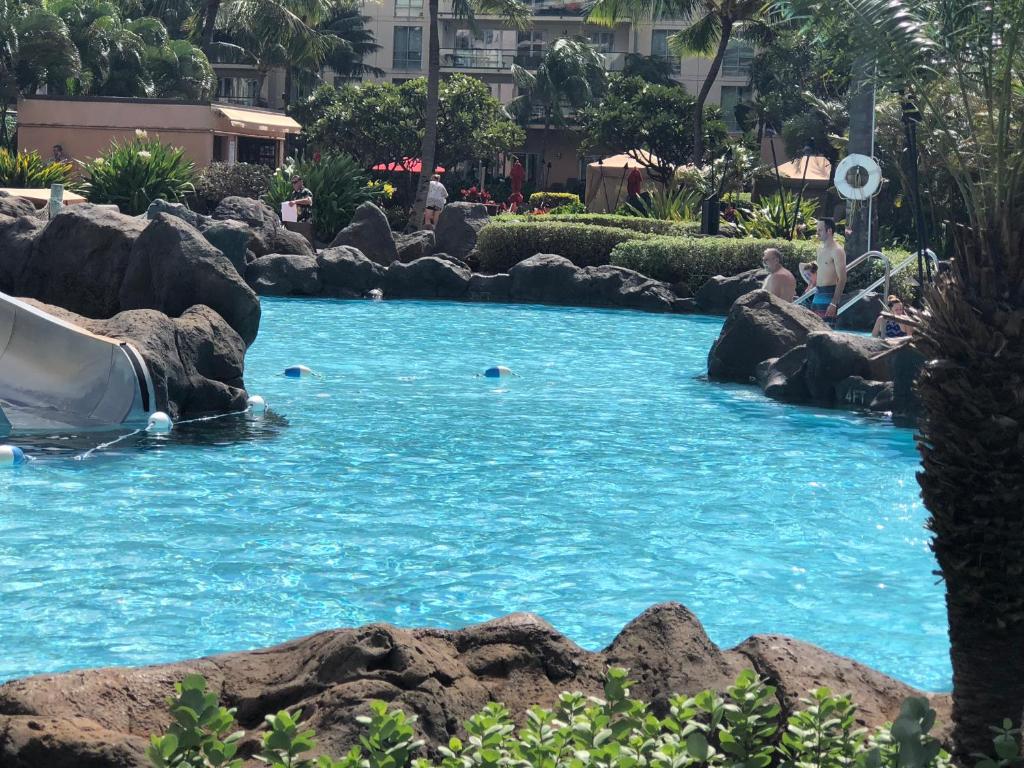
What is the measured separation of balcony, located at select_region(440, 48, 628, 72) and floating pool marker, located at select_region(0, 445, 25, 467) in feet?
181

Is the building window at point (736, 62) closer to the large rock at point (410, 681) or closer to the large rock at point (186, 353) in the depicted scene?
the large rock at point (186, 353)

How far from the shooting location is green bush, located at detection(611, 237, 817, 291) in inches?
960

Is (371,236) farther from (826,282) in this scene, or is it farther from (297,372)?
(826,282)

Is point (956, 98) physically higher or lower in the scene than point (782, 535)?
higher

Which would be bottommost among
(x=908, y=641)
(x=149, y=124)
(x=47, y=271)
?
(x=908, y=641)

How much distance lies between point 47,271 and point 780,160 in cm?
4857

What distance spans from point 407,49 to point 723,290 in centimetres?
4753

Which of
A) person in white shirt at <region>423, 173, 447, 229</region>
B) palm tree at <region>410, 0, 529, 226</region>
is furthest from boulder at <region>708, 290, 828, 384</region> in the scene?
palm tree at <region>410, 0, 529, 226</region>

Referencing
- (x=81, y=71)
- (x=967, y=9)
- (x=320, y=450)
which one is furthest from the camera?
(x=81, y=71)

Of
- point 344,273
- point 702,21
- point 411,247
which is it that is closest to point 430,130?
point 411,247

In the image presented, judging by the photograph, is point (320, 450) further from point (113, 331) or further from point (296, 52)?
point (296, 52)

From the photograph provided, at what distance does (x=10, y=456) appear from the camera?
9.50 metres

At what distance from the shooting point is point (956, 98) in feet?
14.8

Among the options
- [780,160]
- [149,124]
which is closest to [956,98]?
[149,124]
